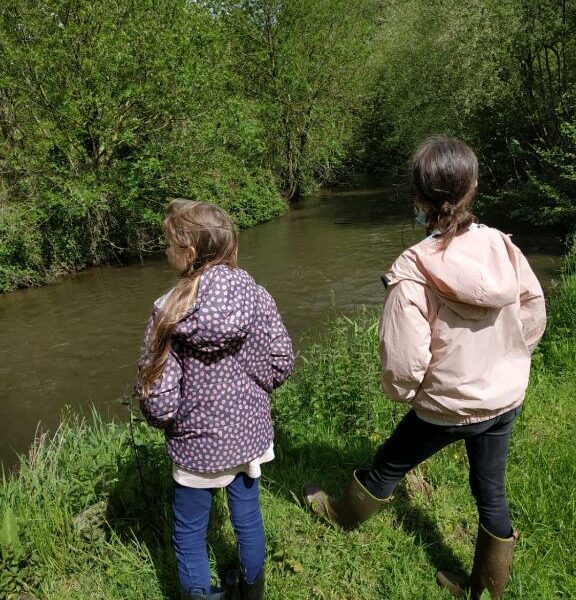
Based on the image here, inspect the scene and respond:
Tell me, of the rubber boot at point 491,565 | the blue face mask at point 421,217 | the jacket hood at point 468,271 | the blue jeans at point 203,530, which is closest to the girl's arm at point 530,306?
the jacket hood at point 468,271

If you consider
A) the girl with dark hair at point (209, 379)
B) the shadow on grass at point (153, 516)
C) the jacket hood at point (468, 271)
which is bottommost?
the shadow on grass at point (153, 516)

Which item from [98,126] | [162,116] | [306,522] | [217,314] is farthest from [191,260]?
[162,116]

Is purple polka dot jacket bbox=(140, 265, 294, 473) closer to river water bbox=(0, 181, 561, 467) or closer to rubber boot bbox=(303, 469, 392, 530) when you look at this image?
rubber boot bbox=(303, 469, 392, 530)

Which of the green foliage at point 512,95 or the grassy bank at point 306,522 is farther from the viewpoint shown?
the green foliage at point 512,95

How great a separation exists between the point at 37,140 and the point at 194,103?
373cm

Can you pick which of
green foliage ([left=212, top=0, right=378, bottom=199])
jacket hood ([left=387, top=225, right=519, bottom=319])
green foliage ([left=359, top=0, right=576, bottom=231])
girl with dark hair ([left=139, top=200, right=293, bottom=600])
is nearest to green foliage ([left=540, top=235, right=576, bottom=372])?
jacket hood ([left=387, top=225, right=519, bottom=319])

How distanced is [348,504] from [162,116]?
1242cm

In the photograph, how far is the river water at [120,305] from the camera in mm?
7176

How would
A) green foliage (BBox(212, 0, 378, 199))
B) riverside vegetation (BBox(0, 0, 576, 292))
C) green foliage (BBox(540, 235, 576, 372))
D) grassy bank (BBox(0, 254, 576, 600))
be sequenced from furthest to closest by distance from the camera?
green foliage (BBox(212, 0, 378, 199))
riverside vegetation (BBox(0, 0, 576, 292))
green foliage (BBox(540, 235, 576, 372))
grassy bank (BBox(0, 254, 576, 600))

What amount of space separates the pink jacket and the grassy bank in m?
0.87

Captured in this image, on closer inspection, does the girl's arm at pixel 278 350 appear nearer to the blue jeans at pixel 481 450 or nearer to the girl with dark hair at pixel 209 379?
the girl with dark hair at pixel 209 379

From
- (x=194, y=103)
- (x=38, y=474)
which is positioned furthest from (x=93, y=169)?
(x=38, y=474)

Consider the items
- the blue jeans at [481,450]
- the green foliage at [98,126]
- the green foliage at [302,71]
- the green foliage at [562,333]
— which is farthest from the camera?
the green foliage at [302,71]

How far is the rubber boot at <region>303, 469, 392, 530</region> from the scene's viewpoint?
2.55 metres
